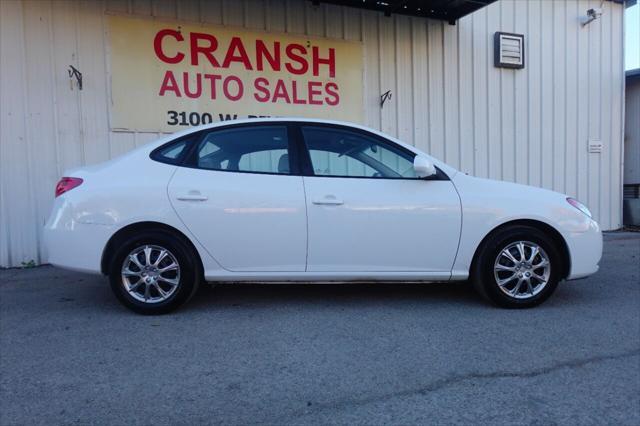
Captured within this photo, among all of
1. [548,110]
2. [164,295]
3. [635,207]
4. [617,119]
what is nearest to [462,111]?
[548,110]

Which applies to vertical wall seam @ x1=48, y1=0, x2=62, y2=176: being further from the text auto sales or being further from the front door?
the front door

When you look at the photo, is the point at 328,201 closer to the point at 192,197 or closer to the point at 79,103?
the point at 192,197

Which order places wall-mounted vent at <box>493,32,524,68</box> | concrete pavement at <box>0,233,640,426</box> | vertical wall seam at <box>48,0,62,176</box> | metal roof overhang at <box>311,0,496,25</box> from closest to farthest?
concrete pavement at <box>0,233,640,426</box>, vertical wall seam at <box>48,0,62,176</box>, metal roof overhang at <box>311,0,496,25</box>, wall-mounted vent at <box>493,32,524,68</box>

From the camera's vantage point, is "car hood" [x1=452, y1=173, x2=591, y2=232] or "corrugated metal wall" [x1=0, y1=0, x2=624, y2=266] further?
"corrugated metal wall" [x1=0, y1=0, x2=624, y2=266]

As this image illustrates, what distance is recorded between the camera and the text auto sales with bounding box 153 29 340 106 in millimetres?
6430

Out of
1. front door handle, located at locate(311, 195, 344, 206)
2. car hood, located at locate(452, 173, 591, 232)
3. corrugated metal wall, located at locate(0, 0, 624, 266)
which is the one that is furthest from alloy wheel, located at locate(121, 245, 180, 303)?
corrugated metal wall, located at locate(0, 0, 624, 266)

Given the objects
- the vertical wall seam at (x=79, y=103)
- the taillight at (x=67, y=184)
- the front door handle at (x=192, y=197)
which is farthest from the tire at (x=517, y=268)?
the vertical wall seam at (x=79, y=103)

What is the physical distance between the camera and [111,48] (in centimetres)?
618

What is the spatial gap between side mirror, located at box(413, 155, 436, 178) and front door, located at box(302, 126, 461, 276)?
0.12 meters

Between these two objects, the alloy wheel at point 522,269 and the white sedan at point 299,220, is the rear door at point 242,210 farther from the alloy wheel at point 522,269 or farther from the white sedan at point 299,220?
the alloy wheel at point 522,269

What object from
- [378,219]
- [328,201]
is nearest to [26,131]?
[328,201]

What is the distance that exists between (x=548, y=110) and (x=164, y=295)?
783 centimetres

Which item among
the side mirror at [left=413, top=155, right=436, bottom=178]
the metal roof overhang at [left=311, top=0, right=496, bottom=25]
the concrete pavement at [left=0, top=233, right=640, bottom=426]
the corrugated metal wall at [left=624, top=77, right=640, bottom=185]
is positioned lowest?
the concrete pavement at [left=0, top=233, right=640, bottom=426]

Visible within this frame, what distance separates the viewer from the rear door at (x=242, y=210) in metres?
3.74
